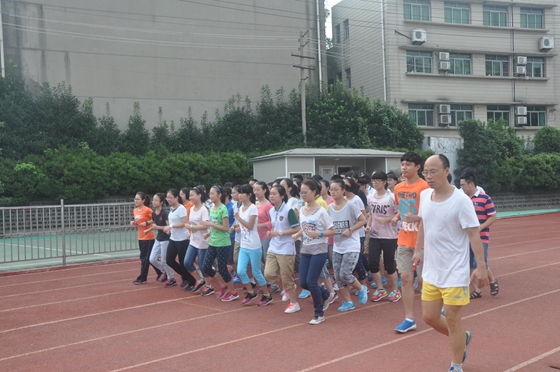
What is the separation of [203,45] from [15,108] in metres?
9.99

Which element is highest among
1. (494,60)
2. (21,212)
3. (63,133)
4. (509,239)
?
(494,60)

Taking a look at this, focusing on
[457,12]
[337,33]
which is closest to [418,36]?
[457,12]

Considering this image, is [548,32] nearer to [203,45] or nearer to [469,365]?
[203,45]

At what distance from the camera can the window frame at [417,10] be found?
32.8 meters

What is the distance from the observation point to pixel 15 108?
24078mm

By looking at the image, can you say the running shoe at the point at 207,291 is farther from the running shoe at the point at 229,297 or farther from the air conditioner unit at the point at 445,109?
the air conditioner unit at the point at 445,109

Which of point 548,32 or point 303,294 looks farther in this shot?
point 548,32

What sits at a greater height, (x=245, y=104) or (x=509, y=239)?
(x=245, y=104)

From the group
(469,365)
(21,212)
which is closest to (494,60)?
(21,212)

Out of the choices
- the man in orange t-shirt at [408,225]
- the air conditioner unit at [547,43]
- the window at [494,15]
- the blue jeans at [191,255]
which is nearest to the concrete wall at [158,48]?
the window at [494,15]

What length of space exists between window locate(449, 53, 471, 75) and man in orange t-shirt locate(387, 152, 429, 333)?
28.9 m

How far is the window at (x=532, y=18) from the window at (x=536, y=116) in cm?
515

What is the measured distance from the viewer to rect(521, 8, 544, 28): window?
35281 millimetres

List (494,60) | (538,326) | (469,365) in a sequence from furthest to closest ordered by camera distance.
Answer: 1. (494,60)
2. (538,326)
3. (469,365)
